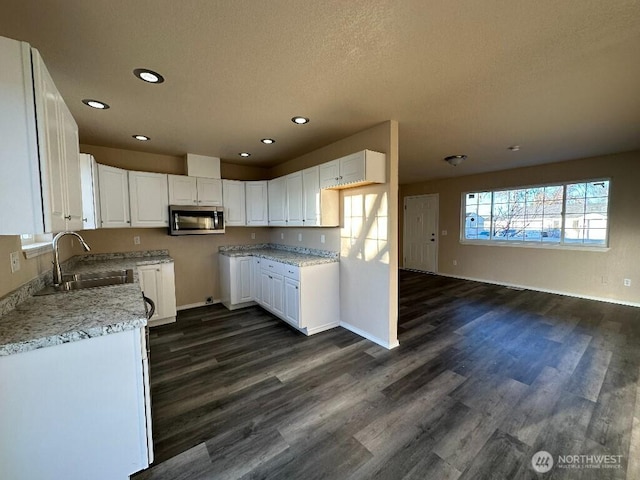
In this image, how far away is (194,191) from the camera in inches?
159

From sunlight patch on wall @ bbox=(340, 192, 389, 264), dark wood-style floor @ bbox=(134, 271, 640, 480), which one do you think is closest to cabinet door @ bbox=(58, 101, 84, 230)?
dark wood-style floor @ bbox=(134, 271, 640, 480)

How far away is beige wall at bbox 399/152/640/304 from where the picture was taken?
420cm

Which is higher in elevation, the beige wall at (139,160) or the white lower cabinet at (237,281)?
the beige wall at (139,160)

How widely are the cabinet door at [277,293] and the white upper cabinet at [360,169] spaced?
4.95 feet

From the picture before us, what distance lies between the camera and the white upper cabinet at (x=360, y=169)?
275 centimetres

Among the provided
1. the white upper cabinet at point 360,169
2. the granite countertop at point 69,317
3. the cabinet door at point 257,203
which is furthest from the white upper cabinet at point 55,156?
the cabinet door at point 257,203

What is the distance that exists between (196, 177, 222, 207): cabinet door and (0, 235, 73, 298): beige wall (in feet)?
6.85

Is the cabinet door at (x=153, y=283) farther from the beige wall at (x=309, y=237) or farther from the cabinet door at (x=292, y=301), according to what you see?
the beige wall at (x=309, y=237)

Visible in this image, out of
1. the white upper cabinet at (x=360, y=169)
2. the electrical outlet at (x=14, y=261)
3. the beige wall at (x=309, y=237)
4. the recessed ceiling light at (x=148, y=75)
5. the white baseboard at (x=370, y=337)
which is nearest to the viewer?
the electrical outlet at (x=14, y=261)

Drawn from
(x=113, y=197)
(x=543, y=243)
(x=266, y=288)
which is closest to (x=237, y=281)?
(x=266, y=288)

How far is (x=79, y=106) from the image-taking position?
2393 millimetres

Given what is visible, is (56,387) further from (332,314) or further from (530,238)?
(530,238)

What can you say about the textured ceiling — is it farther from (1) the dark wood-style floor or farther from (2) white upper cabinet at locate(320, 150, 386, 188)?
(1) the dark wood-style floor
